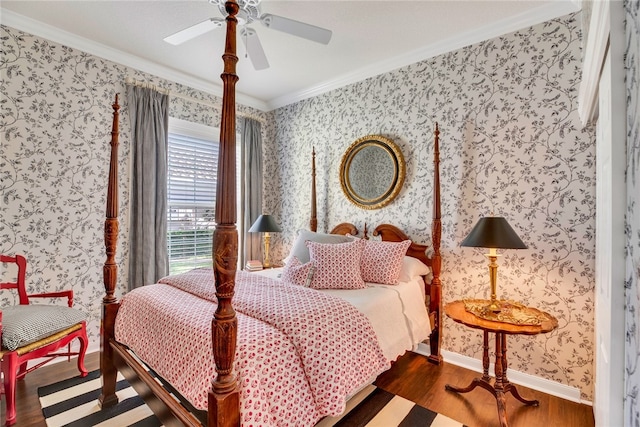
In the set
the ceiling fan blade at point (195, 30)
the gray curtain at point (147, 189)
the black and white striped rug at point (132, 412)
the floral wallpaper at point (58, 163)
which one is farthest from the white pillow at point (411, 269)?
the floral wallpaper at point (58, 163)

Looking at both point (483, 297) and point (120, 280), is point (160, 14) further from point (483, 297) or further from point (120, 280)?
point (483, 297)

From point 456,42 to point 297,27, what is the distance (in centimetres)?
157

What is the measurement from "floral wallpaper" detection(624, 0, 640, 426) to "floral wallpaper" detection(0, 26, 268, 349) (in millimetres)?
3580

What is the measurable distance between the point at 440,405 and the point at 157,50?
12.7 feet

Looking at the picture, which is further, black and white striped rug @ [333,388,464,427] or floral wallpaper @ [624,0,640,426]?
black and white striped rug @ [333,388,464,427]

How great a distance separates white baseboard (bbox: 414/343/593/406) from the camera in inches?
86.4

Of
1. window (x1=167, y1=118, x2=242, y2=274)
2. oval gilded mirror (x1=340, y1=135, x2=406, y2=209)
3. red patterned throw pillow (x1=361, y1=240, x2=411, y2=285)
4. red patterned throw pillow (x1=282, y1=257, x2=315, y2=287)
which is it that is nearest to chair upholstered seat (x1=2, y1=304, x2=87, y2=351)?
window (x1=167, y1=118, x2=242, y2=274)

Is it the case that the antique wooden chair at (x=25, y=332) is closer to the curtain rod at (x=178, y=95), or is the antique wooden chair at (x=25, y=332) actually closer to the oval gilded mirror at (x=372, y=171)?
the curtain rod at (x=178, y=95)

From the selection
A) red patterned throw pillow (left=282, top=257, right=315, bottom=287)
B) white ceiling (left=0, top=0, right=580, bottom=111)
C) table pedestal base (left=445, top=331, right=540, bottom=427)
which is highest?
white ceiling (left=0, top=0, right=580, bottom=111)

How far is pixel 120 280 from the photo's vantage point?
10.0 ft

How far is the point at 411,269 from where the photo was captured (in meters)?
2.69

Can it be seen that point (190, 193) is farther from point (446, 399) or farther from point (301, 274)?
point (446, 399)

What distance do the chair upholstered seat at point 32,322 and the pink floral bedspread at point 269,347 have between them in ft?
1.54

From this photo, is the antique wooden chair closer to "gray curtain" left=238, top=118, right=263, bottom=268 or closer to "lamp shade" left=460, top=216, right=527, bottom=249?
"gray curtain" left=238, top=118, right=263, bottom=268
